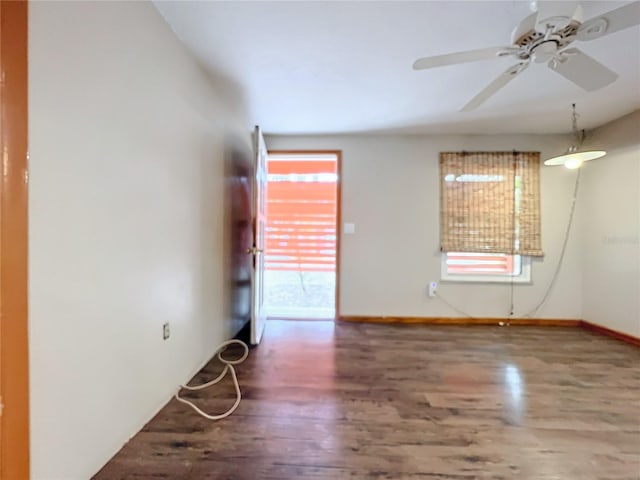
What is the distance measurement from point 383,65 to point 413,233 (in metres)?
2.12

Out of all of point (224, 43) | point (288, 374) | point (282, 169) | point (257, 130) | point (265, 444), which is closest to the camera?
point (265, 444)

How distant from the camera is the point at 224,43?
79.4 inches

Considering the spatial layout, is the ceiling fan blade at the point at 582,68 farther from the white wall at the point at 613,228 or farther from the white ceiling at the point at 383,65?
the white wall at the point at 613,228

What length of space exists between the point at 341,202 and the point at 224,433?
2819 millimetres

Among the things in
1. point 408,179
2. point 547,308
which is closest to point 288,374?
point 408,179

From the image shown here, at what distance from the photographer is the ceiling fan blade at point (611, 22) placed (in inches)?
50.3

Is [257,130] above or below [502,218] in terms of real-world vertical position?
above

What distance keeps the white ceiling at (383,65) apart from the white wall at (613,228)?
291mm

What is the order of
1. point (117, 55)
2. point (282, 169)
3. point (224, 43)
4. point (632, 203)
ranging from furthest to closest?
point (282, 169)
point (632, 203)
point (224, 43)
point (117, 55)

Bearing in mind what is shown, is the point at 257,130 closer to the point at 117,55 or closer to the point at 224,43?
the point at 224,43

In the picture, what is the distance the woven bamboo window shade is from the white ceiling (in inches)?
16.0

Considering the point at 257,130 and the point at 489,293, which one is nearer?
the point at 257,130

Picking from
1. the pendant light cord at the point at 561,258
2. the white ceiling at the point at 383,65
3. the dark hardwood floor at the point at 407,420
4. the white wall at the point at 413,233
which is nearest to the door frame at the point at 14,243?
the dark hardwood floor at the point at 407,420

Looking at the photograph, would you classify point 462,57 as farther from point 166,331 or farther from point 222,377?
point 222,377
